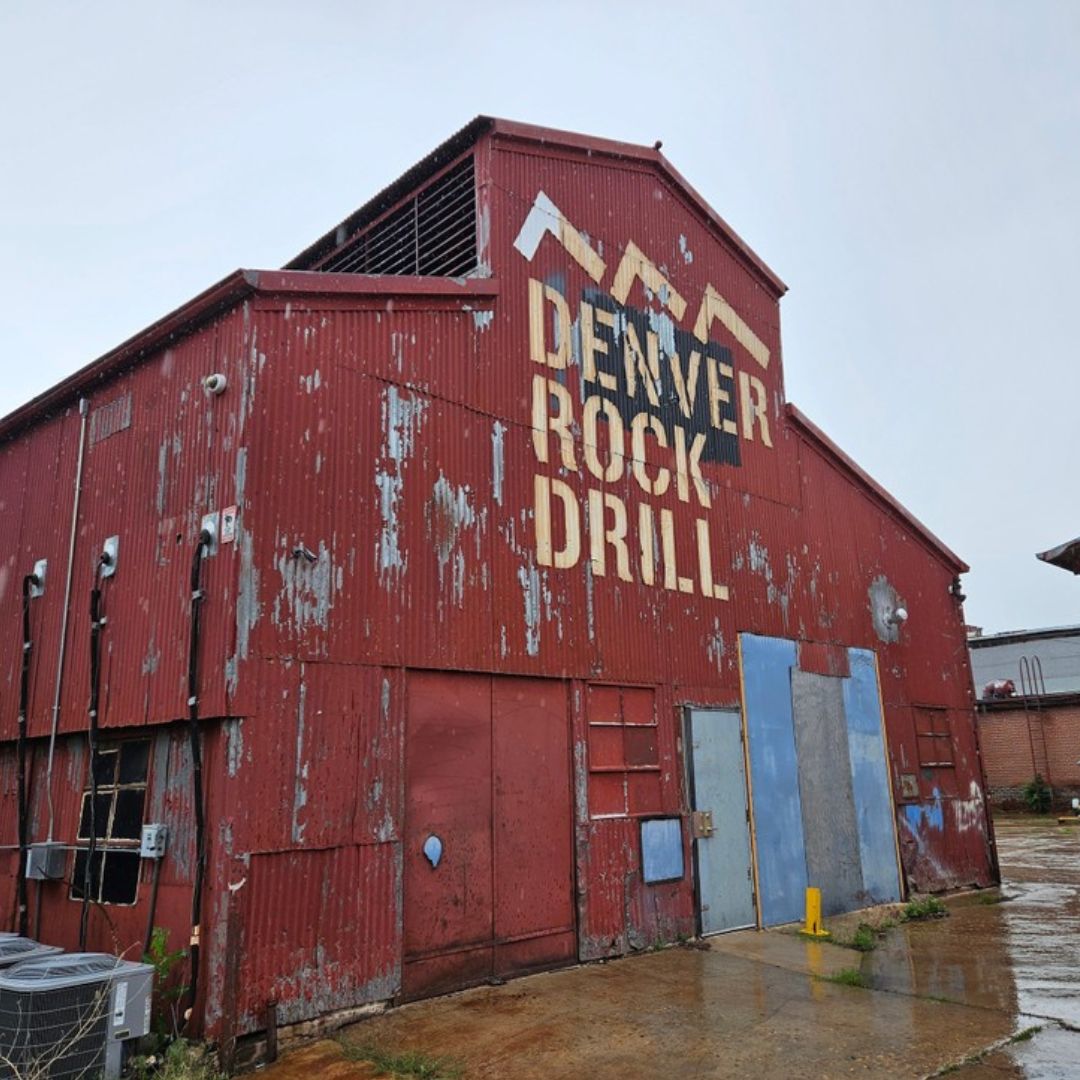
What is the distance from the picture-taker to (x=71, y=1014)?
6031 millimetres

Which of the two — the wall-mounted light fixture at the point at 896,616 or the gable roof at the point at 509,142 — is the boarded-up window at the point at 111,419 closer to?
the gable roof at the point at 509,142

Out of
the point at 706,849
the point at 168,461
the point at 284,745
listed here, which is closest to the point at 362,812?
the point at 284,745

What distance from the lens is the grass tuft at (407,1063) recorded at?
246 inches

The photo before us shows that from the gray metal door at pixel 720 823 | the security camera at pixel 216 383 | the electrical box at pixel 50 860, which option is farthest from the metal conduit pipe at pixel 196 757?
the gray metal door at pixel 720 823

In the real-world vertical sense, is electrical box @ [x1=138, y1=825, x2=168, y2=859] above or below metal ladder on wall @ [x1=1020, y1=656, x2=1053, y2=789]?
below

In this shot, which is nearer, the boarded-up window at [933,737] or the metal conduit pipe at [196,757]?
the metal conduit pipe at [196,757]

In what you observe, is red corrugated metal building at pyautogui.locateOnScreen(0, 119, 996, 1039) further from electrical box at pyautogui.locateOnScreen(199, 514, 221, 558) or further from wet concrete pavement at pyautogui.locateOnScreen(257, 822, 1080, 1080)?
wet concrete pavement at pyautogui.locateOnScreen(257, 822, 1080, 1080)

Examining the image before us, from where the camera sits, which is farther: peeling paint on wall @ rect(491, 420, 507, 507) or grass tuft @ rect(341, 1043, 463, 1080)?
peeling paint on wall @ rect(491, 420, 507, 507)

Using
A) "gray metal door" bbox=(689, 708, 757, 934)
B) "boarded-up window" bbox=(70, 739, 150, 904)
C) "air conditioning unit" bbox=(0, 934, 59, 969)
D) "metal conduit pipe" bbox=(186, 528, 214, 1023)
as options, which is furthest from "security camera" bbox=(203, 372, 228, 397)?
"gray metal door" bbox=(689, 708, 757, 934)

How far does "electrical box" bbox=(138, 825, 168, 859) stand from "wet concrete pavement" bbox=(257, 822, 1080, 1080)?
6.34ft

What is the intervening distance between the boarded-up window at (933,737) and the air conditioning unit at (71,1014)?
12754 millimetres

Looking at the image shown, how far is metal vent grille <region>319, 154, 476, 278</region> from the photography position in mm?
10977

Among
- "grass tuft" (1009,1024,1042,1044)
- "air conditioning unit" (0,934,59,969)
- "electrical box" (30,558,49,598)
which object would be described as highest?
"electrical box" (30,558,49,598)

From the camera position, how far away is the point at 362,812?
7.88 metres
